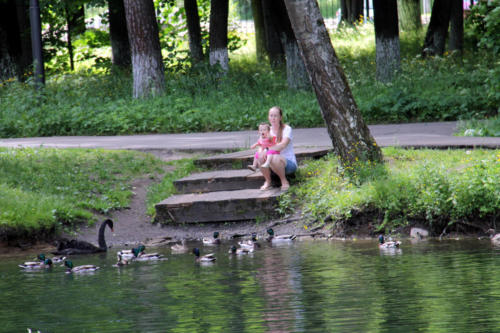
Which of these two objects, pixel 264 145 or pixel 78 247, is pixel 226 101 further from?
pixel 78 247

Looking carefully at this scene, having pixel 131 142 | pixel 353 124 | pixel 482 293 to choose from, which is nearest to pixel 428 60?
pixel 131 142

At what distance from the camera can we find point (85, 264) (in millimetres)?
9391

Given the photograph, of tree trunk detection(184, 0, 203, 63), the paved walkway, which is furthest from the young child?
tree trunk detection(184, 0, 203, 63)

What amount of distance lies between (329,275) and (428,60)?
1770 cm

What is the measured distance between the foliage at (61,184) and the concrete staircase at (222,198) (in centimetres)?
113

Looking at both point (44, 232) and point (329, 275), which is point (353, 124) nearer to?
point (329, 275)

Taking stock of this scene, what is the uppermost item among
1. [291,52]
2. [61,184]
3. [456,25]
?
[456,25]

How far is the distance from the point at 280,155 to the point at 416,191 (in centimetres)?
250

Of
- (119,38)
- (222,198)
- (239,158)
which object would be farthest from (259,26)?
(222,198)

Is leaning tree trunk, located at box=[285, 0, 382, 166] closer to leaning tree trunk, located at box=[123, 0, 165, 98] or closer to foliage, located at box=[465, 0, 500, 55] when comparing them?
foliage, located at box=[465, 0, 500, 55]

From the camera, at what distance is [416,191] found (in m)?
10.3

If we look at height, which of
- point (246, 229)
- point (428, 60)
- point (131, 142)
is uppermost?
point (428, 60)

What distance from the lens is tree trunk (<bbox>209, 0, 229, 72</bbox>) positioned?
2348cm

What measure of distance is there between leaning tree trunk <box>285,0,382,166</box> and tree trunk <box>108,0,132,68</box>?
17.1 meters
